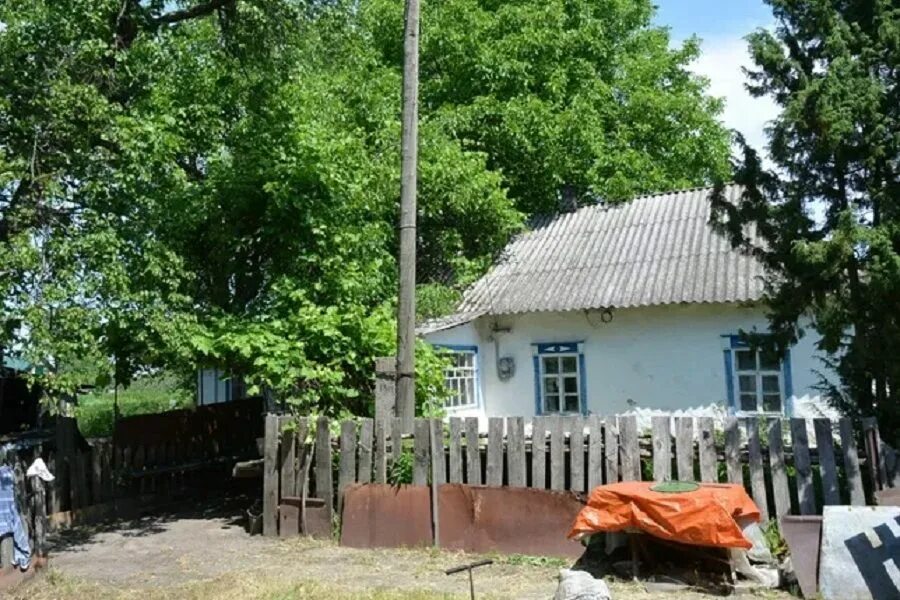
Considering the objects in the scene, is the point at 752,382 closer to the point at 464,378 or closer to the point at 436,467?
the point at 464,378

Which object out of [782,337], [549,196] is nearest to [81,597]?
[782,337]

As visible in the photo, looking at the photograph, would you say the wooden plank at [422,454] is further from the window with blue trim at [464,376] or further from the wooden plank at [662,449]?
the window with blue trim at [464,376]

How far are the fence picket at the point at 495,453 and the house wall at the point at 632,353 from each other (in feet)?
20.8

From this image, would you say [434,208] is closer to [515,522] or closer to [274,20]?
[274,20]

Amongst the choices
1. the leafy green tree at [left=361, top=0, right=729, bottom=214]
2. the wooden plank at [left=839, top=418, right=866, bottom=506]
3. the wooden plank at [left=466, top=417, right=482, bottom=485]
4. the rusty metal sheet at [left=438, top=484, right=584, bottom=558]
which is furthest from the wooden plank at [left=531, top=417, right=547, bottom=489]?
the leafy green tree at [left=361, top=0, right=729, bottom=214]

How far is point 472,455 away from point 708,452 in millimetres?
2287

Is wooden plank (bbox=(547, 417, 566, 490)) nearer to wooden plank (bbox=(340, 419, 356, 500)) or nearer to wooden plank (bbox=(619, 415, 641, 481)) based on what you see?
wooden plank (bbox=(619, 415, 641, 481))

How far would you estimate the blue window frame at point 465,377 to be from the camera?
15.2m

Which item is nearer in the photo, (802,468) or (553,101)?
(802,468)

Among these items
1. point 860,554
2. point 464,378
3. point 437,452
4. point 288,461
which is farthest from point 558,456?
point 464,378

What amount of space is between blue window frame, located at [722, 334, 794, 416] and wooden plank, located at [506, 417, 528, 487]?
255 inches

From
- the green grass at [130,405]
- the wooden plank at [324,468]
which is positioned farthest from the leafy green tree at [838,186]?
the green grass at [130,405]

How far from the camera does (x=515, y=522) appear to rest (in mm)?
8227

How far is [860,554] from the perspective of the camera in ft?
20.0
